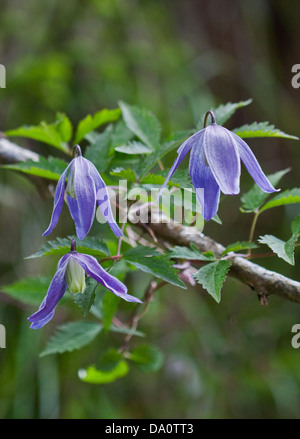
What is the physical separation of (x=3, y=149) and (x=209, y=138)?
1.23 ft

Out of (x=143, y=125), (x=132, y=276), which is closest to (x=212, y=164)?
(x=143, y=125)

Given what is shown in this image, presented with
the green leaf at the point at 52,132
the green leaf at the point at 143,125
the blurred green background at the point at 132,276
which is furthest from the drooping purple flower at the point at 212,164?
the blurred green background at the point at 132,276

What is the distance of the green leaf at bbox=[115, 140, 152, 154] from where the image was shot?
1.71ft

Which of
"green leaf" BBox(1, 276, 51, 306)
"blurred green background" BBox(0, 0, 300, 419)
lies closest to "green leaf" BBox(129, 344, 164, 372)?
"green leaf" BBox(1, 276, 51, 306)

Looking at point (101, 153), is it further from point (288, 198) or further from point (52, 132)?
point (288, 198)

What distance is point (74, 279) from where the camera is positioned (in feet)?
1.35

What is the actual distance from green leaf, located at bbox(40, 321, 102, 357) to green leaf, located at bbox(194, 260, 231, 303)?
26 cm

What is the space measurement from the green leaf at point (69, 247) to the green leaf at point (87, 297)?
0.11 feet

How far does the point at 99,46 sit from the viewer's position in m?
1.54

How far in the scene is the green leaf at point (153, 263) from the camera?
1.35 feet

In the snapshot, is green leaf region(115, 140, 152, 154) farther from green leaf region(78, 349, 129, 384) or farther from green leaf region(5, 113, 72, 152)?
green leaf region(78, 349, 129, 384)

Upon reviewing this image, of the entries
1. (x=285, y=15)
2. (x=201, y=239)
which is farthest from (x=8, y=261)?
(x=285, y=15)

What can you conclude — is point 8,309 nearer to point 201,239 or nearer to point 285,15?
point 201,239
